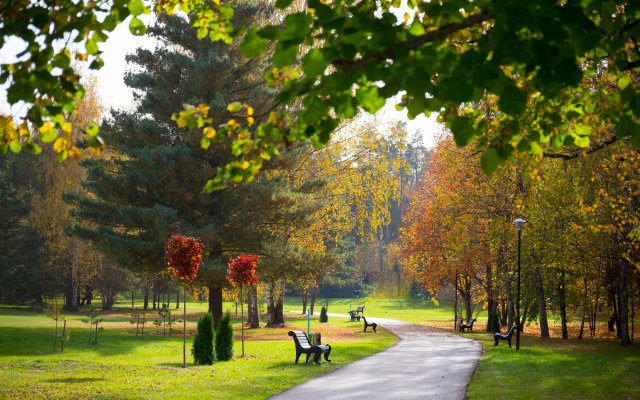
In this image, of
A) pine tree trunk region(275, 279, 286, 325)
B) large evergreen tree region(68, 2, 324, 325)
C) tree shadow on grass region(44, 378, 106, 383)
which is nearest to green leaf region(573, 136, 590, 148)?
tree shadow on grass region(44, 378, 106, 383)

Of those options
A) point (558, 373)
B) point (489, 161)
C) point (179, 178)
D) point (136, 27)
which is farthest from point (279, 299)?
point (489, 161)

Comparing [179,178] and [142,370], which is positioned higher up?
[179,178]

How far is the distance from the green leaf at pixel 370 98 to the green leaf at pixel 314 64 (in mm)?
385

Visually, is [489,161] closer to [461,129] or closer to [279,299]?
[461,129]

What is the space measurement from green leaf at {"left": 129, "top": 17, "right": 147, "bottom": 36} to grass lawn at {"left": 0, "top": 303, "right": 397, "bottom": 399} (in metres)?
6.16

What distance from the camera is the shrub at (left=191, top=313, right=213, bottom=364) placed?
13164mm

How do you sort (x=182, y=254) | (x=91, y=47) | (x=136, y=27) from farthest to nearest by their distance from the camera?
(x=182, y=254) → (x=136, y=27) → (x=91, y=47)

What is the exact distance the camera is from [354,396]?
8.36 metres

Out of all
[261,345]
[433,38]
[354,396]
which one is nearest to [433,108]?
[433,38]

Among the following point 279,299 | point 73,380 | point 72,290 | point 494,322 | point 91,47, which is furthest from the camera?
point 72,290

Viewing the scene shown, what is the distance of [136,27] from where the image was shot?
3.89 m

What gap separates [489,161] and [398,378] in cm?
804

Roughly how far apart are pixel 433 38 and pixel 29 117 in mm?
2234

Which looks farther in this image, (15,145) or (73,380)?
(73,380)
